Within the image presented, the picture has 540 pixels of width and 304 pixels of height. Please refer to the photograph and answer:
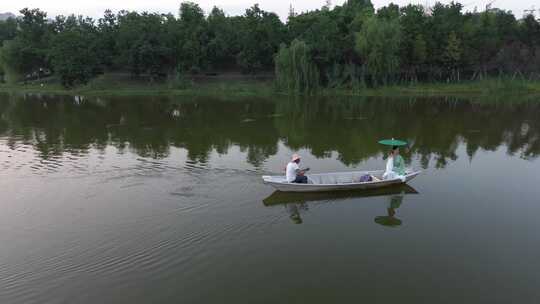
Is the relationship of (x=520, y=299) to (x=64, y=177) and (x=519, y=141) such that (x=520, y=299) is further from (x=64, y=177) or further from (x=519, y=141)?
(x=519, y=141)

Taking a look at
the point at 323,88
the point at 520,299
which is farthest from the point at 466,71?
the point at 520,299

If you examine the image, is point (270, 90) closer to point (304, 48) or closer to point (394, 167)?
point (304, 48)

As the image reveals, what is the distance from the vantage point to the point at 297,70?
50.3 meters

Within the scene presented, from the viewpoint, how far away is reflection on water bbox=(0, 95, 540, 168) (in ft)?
65.1

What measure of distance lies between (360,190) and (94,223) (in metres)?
8.00

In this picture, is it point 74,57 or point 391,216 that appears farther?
point 74,57

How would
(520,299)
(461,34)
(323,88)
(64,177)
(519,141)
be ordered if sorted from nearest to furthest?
(520,299), (64,177), (519,141), (323,88), (461,34)

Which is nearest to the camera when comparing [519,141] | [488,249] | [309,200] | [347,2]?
[488,249]

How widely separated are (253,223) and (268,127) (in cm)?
1557

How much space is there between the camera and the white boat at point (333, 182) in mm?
12766

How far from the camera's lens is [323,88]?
170 ft

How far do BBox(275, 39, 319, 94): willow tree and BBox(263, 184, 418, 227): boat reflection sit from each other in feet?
124

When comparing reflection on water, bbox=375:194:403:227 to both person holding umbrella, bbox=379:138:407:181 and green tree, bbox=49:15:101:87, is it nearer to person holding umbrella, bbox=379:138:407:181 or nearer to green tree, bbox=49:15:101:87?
person holding umbrella, bbox=379:138:407:181

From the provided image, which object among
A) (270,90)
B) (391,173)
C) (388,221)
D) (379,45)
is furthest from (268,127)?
(379,45)
